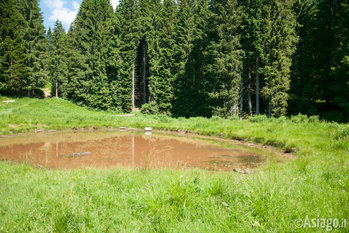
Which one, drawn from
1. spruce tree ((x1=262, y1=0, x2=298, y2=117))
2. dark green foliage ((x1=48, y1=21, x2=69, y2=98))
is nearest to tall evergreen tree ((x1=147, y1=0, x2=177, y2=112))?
spruce tree ((x1=262, y1=0, x2=298, y2=117))

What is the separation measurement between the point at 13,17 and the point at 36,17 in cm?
593

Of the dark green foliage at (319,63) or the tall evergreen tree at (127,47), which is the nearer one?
the dark green foliage at (319,63)

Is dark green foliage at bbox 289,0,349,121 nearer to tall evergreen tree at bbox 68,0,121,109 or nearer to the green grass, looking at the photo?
the green grass

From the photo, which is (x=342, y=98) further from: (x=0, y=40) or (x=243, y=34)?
(x=0, y=40)

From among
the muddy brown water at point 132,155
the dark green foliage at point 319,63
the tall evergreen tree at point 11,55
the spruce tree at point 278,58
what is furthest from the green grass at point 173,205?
the tall evergreen tree at point 11,55

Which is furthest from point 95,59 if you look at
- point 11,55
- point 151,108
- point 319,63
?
point 319,63

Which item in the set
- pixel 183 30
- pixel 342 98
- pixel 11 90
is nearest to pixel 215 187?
pixel 342 98

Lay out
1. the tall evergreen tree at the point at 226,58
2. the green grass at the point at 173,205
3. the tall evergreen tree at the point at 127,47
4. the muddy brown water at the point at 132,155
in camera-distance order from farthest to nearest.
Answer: the tall evergreen tree at the point at 127,47, the tall evergreen tree at the point at 226,58, the muddy brown water at the point at 132,155, the green grass at the point at 173,205

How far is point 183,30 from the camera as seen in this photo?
32.2 metres

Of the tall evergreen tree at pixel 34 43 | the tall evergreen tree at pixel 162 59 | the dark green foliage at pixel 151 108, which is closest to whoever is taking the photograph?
the dark green foliage at pixel 151 108

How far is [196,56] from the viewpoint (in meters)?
31.7

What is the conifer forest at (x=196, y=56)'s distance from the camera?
23.7 metres

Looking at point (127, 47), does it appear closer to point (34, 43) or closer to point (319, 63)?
point (34, 43)

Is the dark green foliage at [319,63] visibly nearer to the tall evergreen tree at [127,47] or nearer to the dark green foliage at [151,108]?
the dark green foliage at [151,108]
